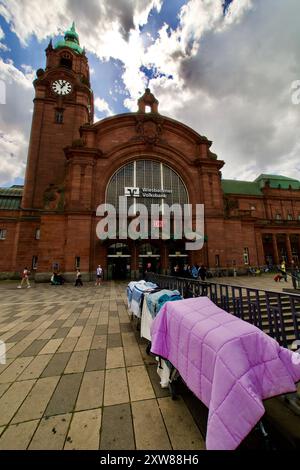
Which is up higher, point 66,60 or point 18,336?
point 66,60

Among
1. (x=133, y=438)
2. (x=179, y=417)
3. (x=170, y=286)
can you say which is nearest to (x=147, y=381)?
(x=179, y=417)

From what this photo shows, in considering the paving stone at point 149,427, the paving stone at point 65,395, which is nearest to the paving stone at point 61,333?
the paving stone at point 65,395

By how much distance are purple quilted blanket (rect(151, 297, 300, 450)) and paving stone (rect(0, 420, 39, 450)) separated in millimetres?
1853

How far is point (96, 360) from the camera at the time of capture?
12.5ft

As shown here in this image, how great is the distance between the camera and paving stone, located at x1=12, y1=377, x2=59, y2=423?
93.7 inches

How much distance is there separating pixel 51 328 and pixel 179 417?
4729 mm

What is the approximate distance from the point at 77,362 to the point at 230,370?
Result: 3.27 meters

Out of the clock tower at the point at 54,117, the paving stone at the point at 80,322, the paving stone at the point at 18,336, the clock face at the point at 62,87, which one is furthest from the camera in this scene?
the clock face at the point at 62,87

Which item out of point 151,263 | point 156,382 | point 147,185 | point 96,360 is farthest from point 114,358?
point 147,185

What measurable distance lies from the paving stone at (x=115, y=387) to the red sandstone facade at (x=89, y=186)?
1546cm

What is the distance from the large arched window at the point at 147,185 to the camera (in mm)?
20469

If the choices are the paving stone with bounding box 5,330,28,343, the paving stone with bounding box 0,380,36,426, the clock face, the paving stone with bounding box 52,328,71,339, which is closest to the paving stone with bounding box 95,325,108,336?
the paving stone with bounding box 52,328,71,339

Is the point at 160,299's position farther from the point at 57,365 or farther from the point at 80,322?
the point at 80,322

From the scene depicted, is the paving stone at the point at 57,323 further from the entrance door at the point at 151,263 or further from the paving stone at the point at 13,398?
the entrance door at the point at 151,263
